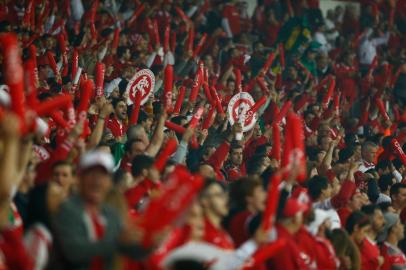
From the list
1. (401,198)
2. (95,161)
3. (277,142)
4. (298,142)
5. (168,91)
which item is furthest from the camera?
(168,91)

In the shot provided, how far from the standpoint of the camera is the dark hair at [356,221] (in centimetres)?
701

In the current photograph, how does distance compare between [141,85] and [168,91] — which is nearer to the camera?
[168,91]

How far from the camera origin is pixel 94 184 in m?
4.68

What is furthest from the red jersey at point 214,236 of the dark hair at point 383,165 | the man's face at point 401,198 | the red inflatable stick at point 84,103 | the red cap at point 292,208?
the dark hair at point 383,165

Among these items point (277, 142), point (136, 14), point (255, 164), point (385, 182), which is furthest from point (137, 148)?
point (136, 14)

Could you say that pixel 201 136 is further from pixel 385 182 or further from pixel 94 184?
pixel 94 184

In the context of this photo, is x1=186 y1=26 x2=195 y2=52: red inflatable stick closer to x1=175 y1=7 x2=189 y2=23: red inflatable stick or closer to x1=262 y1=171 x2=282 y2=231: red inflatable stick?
x1=175 y1=7 x2=189 y2=23: red inflatable stick

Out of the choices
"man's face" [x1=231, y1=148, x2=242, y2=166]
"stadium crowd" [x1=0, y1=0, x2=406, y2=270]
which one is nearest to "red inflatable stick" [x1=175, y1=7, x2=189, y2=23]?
"stadium crowd" [x1=0, y1=0, x2=406, y2=270]

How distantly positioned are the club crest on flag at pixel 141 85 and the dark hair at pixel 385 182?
2190 mm

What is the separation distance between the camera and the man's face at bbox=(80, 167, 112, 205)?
468 centimetres

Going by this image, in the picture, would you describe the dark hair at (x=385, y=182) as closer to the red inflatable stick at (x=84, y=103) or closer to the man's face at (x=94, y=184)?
the red inflatable stick at (x=84, y=103)

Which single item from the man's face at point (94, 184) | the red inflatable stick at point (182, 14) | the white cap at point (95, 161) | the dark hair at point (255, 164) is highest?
the white cap at point (95, 161)

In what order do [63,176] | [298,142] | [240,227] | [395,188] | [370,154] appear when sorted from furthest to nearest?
[370,154] → [395,188] → [298,142] → [240,227] → [63,176]

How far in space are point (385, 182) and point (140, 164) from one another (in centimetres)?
312
